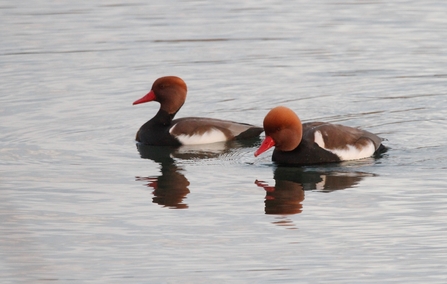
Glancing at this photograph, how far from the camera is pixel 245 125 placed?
40.8 ft

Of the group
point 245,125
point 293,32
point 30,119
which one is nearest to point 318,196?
point 245,125

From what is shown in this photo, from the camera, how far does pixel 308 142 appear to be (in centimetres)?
1080

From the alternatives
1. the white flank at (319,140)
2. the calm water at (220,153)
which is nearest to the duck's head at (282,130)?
the white flank at (319,140)

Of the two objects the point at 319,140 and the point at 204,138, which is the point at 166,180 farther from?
the point at 204,138

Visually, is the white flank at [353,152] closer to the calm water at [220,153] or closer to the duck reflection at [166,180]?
the calm water at [220,153]

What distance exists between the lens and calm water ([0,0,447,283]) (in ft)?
24.2

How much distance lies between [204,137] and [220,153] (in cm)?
59

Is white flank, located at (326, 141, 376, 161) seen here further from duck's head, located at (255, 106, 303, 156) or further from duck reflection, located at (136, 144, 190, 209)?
duck reflection, located at (136, 144, 190, 209)

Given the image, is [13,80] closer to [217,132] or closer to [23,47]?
[23,47]

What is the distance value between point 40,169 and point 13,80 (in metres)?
5.67

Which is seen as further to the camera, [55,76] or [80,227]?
[55,76]

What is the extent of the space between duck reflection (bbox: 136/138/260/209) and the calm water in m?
0.05

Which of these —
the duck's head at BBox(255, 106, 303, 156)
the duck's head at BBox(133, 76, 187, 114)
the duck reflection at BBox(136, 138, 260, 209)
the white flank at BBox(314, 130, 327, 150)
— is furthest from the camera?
the duck's head at BBox(133, 76, 187, 114)

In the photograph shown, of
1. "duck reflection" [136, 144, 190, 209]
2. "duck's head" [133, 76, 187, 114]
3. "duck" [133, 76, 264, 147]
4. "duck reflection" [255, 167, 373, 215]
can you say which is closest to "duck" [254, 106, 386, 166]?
"duck reflection" [255, 167, 373, 215]
